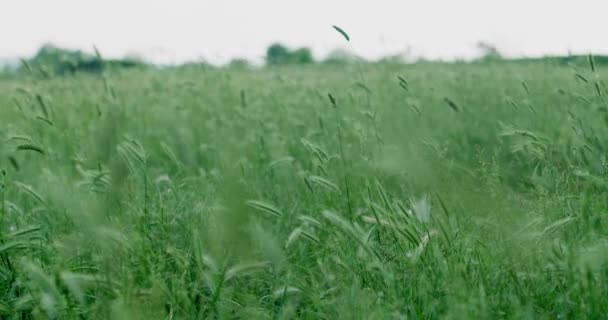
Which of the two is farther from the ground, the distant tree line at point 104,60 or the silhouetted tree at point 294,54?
the distant tree line at point 104,60

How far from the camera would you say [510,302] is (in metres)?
1.40

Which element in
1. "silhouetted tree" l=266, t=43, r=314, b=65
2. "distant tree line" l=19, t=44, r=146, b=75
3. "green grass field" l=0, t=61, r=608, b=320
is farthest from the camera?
"silhouetted tree" l=266, t=43, r=314, b=65

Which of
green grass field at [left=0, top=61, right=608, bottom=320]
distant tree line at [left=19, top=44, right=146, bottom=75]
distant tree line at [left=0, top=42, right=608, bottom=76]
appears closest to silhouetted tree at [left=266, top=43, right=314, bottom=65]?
distant tree line at [left=0, top=42, right=608, bottom=76]

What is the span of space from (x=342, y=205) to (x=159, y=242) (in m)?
0.67

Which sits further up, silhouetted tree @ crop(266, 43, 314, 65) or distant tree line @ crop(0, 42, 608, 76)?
distant tree line @ crop(0, 42, 608, 76)

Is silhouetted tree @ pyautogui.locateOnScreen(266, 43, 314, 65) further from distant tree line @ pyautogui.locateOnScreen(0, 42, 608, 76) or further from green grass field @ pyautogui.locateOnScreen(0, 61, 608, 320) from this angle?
green grass field @ pyautogui.locateOnScreen(0, 61, 608, 320)

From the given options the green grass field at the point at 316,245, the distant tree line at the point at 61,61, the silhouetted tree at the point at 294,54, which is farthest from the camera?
the silhouetted tree at the point at 294,54

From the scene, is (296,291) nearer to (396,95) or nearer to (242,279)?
(242,279)

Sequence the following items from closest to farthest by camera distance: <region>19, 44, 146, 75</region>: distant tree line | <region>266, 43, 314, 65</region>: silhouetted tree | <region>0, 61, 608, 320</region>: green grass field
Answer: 1. <region>0, 61, 608, 320</region>: green grass field
2. <region>19, 44, 146, 75</region>: distant tree line
3. <region>266, 43, 314, 65</region>: silhouetted tree

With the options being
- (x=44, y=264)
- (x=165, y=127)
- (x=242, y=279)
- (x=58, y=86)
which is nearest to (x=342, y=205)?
(x=242, y=279)

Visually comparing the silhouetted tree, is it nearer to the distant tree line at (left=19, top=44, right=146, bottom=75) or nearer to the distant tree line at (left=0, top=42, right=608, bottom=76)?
the distant tree line at (left=0, top=42, right=608, bottom=76)

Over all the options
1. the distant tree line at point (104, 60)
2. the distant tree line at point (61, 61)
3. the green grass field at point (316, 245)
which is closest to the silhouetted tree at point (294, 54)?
the distant tree line at point (104, 60)

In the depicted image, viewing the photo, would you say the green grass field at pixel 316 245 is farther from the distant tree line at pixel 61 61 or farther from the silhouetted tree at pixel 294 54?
the silhouetted tree at pixel 294 54

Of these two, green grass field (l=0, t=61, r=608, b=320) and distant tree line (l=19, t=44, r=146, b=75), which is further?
distant tree line (l=19, t=44, r=146, b=75)
